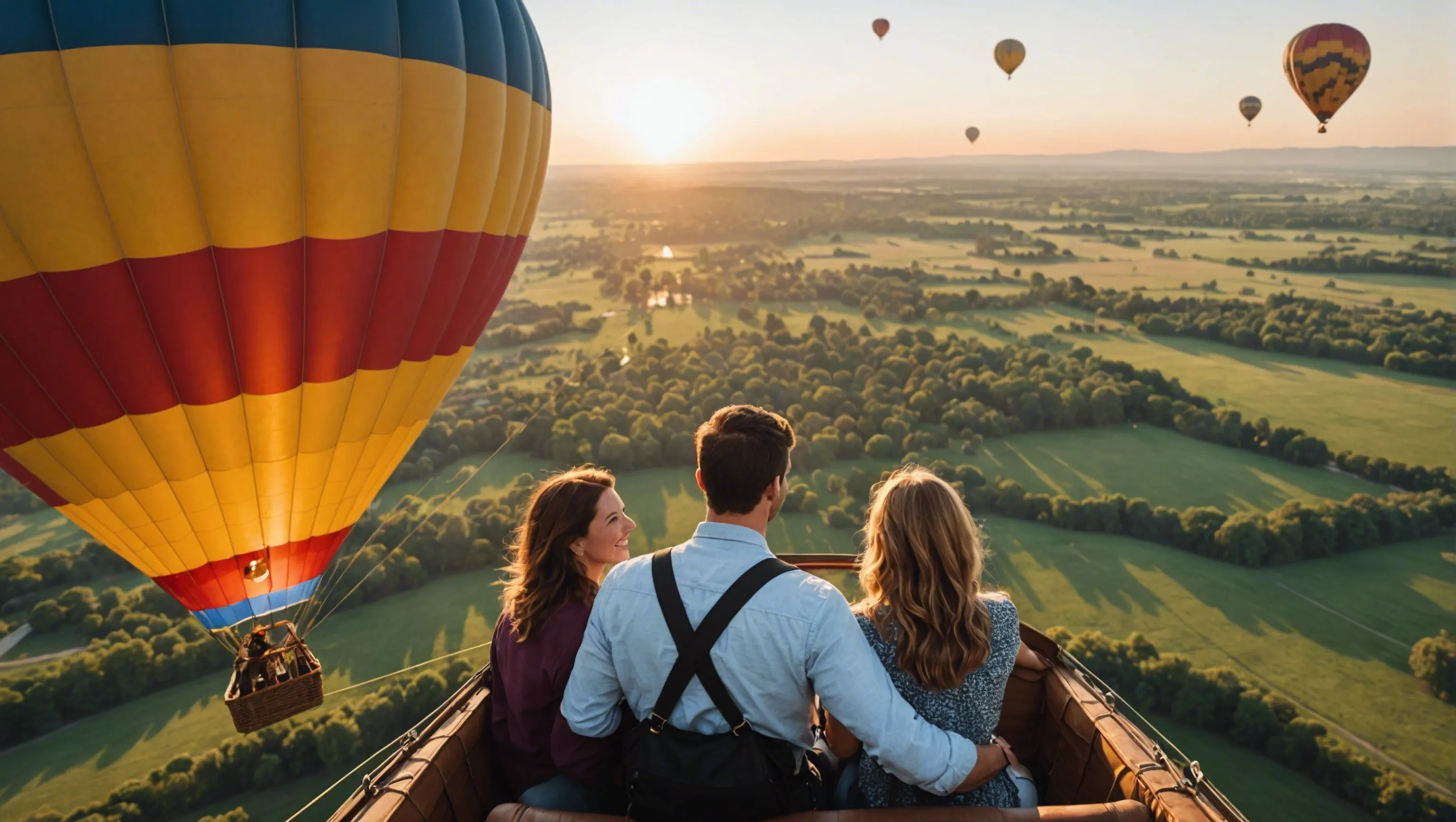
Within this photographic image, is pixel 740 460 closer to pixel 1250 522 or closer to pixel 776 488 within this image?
pixel 776 488

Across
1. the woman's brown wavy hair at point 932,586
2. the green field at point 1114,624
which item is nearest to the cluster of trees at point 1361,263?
the green field at point 1114,624

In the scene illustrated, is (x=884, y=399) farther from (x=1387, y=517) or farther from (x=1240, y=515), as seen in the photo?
(x=1387, y=517)

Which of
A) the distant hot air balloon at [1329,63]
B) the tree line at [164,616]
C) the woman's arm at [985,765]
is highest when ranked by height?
the distant hot air balloon at [1329,63]

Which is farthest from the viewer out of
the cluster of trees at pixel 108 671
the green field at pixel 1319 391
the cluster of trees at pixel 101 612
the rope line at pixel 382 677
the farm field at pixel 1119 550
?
the green field at pixel 1319 391

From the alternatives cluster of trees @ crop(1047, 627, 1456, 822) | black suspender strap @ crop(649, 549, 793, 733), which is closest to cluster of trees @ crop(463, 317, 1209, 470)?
cluster of trees @ crop(1047, 627, 1456, 822)

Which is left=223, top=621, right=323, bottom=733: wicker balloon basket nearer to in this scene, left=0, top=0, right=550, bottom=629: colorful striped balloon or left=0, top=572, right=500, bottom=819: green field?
left=0, top=0, right=550, bottom=629: colorful striped balloon

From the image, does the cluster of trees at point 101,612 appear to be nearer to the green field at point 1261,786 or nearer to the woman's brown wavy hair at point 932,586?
the green field at point 1261,786

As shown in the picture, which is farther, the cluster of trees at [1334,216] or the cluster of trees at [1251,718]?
the cluster of trees at [1334,216]

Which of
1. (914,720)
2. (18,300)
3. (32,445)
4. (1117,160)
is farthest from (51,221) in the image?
(1117,160)
